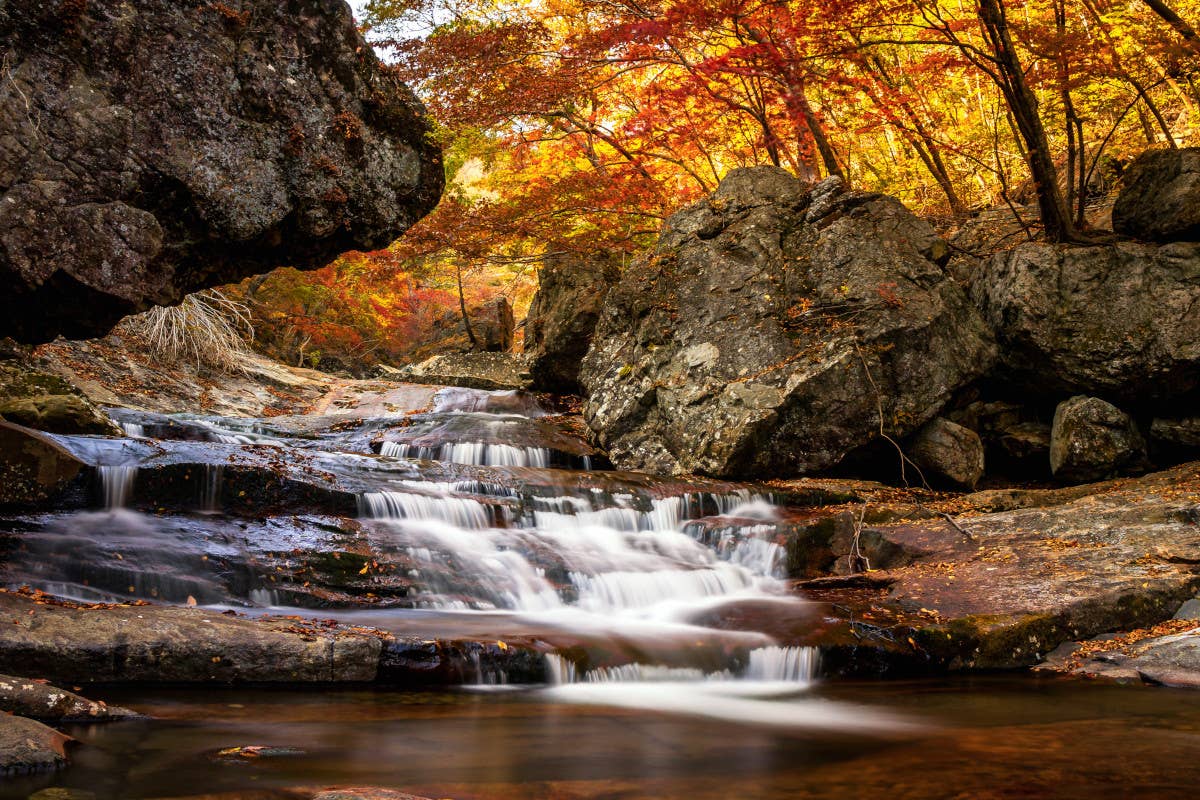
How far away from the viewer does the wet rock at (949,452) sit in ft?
32.6

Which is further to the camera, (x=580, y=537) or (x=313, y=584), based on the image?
Answer: (x=580, y=537)

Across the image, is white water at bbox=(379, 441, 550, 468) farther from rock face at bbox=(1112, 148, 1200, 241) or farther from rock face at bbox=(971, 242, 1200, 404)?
rock face at bbox=(1112, 148, 1200, 241)

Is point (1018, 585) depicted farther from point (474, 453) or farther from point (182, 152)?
point (474, 453)

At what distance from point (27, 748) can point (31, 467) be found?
4049 millimetres

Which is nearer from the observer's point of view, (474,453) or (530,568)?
(530,568)

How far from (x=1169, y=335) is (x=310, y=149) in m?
9.62

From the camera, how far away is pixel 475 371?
18.1 meters

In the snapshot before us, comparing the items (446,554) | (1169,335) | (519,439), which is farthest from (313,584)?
(1169,335)

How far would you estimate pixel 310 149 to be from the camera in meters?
5.49

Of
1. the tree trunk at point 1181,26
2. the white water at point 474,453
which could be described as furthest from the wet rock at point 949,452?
the white water at point 474,453

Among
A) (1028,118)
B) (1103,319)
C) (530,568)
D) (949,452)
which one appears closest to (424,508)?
(530,568)

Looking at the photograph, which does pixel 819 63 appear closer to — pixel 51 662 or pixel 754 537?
pixel 754 537

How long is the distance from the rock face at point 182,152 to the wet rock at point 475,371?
36.4 ft

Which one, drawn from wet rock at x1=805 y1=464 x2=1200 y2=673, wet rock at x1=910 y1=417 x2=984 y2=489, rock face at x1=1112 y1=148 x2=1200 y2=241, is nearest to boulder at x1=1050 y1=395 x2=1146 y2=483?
wet rock at x1=910 y1=417 x2=984 y2=489
